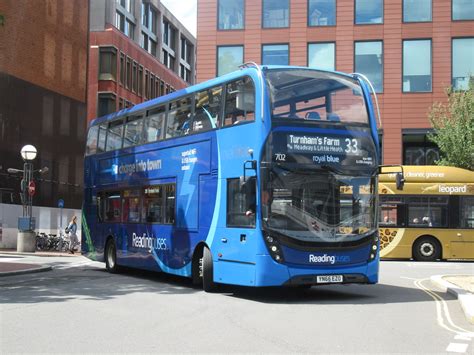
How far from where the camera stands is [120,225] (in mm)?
17750

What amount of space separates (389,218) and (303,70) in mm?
14045

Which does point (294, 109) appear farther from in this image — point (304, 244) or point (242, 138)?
point (304, 244)

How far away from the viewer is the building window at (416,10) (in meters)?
39.0

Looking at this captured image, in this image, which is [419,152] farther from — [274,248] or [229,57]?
[274,248]

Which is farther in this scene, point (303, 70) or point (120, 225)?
point (120, 225)

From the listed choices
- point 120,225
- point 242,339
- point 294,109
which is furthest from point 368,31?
point 242,339

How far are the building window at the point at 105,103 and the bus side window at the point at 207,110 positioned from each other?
1594 inches

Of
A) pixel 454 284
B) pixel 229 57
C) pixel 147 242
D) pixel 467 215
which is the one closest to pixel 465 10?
pixel 229 57

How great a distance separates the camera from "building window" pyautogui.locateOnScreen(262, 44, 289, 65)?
40406 millimetres

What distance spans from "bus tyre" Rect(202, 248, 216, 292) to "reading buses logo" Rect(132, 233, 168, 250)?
6.79 ft

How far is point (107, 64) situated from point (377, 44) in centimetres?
2385

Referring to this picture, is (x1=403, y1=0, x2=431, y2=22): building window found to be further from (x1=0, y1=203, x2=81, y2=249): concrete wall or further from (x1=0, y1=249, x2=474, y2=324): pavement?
(x1=0, y1=249, x2=474, y2=324): pavement

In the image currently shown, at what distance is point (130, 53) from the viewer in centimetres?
5722

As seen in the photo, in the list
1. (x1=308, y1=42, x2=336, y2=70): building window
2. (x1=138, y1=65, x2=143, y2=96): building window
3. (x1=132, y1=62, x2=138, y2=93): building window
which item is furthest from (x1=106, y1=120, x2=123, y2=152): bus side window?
(x1=138, y1=65, x2=143, y2=96): building window
